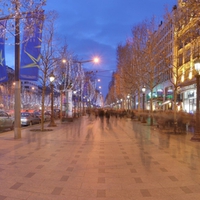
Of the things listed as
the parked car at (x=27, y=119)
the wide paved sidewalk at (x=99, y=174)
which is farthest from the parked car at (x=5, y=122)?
the wide paved sidewalk at (x=99, y=174)

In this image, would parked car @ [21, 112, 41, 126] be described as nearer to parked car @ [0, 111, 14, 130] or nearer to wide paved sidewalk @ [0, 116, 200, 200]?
parked car @ [0, 111, 14, 130]

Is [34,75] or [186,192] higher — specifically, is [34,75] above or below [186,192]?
above

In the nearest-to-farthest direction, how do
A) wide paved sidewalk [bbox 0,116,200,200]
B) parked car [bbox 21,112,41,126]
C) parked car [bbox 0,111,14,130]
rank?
wide paved sidewalk [bbox 0,116,200,200] → parked car [bbox 0,111,14,130] → parked car [bbox 21,112,41,126]

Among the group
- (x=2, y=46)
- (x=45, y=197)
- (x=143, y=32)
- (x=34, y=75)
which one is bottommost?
(x=45, y=197)

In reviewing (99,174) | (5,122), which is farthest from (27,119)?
(99,174)

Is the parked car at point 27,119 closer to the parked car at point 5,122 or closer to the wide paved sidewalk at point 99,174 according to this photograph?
the parked car at point 5,122

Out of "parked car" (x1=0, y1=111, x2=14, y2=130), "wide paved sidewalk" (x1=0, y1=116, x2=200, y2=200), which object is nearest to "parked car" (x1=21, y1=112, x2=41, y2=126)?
"parked car" (x1=0, y1=111, x2=14, y2=130)

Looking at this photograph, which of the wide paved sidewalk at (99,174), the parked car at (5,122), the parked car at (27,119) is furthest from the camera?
the parked car at (27,119)

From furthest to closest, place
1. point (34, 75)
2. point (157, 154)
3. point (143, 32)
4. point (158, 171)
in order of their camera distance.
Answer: point (143, 32), point (34, 75), point (157, 154), point (158, 171)

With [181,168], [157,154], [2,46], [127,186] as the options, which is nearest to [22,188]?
[127,186]

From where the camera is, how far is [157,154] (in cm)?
1028

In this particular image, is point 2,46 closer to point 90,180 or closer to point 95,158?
point 95,158

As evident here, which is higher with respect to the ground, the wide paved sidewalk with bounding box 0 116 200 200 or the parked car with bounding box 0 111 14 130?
the parked car with bounding box 0 111 14 130

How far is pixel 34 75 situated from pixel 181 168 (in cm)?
1020
